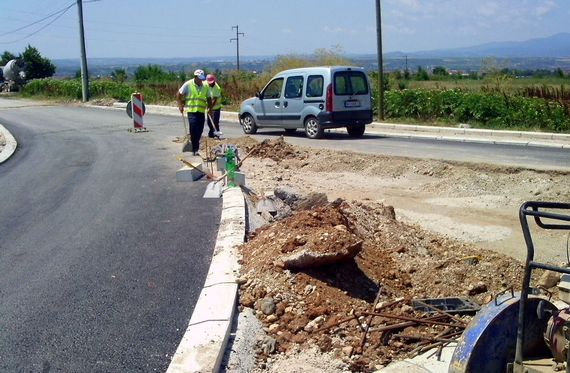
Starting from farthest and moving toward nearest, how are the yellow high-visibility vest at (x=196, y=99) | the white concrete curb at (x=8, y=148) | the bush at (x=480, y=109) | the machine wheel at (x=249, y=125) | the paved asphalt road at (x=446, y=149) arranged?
the bush at (x=480, y=109) < the machine wheel at (x=249, y=125) < the white concrete curb at (x=8, y=148) < the paved asphalt road at (x=446, y=149) < the yellow high-visibility vest at (x=196, y=99)

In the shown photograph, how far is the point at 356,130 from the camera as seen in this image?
20656 millimetres

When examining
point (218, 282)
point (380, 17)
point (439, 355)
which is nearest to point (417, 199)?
point (218, 282)

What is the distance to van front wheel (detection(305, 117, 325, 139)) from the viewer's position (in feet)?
A: 64.8

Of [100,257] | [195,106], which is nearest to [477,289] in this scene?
[100,257]

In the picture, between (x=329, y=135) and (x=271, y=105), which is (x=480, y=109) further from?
(x=271, y=105)

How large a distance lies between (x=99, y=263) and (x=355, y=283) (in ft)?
8.13

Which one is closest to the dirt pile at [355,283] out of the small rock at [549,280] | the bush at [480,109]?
the small rock at [549,280]

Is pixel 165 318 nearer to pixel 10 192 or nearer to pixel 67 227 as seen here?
pixel 67 227

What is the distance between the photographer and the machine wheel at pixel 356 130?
66.8 feet

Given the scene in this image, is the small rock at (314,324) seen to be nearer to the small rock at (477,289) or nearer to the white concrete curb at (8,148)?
the small rock at (477,289)

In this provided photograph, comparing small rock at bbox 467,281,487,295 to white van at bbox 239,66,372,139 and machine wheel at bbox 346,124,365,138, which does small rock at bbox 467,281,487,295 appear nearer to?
white van at bbox 239,66,372,139

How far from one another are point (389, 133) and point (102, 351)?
18.1 m

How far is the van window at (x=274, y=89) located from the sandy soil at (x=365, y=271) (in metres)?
11.0

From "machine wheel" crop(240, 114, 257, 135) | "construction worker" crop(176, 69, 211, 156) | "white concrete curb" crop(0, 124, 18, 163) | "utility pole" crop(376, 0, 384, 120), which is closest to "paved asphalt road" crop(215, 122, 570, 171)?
"machine wheel" crop(240, 114, 257, 135)
